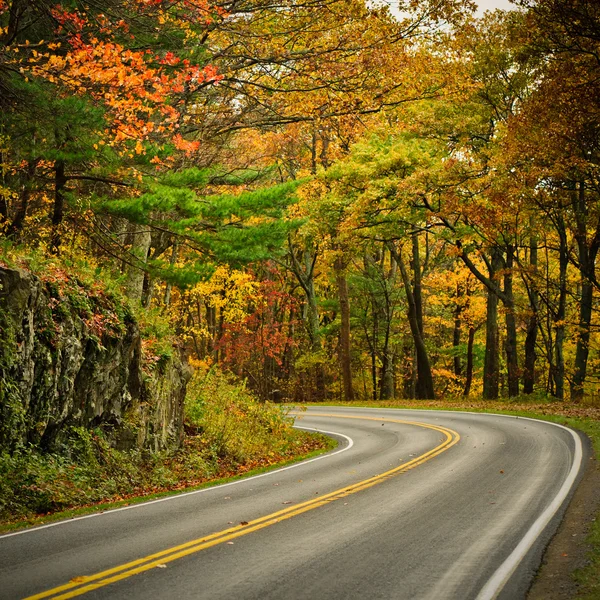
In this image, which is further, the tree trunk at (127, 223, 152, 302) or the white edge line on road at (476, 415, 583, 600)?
the tree trunk at (127, 223, 152, 302)

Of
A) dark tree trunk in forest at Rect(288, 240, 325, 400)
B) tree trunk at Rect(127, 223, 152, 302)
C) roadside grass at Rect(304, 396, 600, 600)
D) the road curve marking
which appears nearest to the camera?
the road curve marking

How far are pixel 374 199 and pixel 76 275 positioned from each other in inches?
586

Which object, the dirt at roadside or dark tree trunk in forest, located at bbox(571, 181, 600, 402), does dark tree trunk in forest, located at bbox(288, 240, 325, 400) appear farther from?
the dirt at roadside

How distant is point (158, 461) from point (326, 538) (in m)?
6.22

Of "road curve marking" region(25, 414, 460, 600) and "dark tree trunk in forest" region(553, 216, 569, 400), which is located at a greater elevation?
"dark tree trunk in forest" region(553, 216, 569, 400)

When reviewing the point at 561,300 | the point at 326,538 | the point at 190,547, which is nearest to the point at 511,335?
the point at 561,300

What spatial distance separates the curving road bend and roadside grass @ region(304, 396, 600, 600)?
520 millimetres

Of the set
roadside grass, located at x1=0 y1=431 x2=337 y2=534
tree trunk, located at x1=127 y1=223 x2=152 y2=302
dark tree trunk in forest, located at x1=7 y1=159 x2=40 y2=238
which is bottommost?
roadside grass, located at x1=0 y1=431 x2=337 y2=534

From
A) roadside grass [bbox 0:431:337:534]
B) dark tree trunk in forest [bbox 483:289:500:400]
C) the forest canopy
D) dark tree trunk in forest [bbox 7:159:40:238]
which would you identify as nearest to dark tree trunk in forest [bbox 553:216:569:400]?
the forest canopy

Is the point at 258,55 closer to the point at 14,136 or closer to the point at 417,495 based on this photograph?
the point at 14,136

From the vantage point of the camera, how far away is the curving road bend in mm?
5875

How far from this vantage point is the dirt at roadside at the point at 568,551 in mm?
5906

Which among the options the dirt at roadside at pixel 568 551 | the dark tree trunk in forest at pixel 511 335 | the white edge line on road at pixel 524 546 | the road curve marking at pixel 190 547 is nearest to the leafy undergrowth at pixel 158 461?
the road curve marking at pixel 190 547

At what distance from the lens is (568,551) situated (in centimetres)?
710
